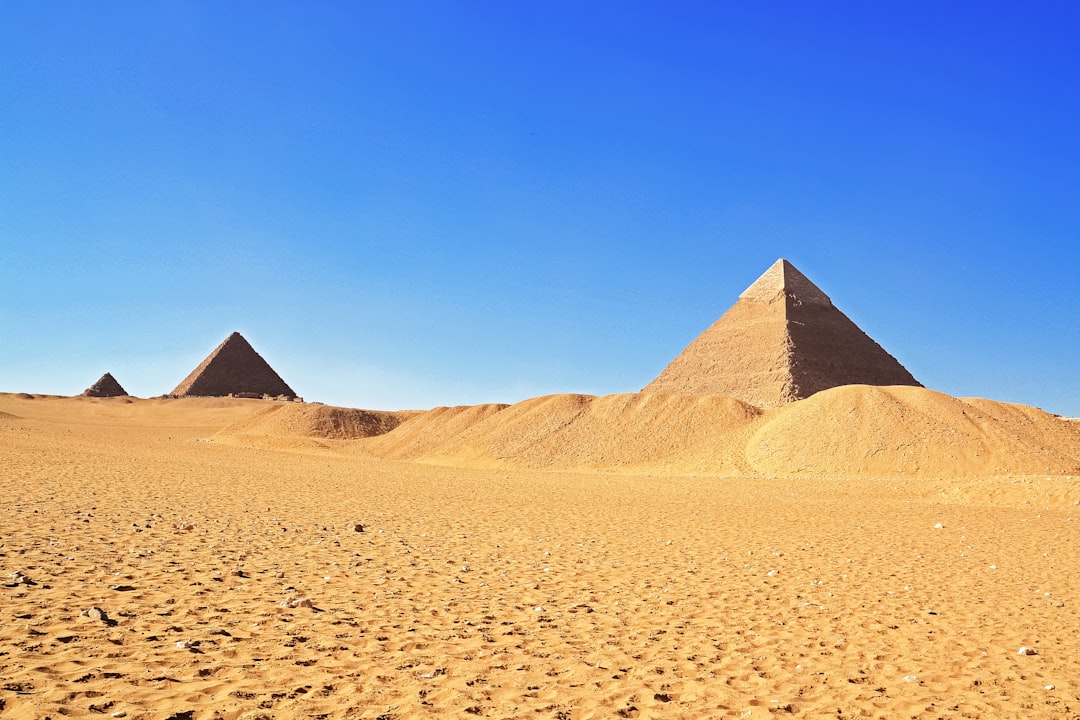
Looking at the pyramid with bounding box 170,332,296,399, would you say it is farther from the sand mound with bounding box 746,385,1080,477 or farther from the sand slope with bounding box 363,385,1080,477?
the sand mound with bounding box 746,385,1080,477

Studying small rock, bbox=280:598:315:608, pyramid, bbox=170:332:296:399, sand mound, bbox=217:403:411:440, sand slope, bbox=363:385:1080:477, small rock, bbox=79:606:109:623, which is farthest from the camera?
pyramid, bbox=170:332:296:399

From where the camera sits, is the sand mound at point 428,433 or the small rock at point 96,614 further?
the sand mound at point 428,433

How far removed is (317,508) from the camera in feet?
49.9

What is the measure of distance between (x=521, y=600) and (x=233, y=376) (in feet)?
307

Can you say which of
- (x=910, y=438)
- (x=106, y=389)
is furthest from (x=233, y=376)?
(x=910, y=438)

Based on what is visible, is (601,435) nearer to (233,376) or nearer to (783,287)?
(783,287)

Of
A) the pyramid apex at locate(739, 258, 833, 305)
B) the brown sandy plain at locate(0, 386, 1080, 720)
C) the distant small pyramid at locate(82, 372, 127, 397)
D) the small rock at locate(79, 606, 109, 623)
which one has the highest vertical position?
the pyramid apex at locate(739, 258, 833, 305)

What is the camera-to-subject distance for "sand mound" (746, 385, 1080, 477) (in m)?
28.9

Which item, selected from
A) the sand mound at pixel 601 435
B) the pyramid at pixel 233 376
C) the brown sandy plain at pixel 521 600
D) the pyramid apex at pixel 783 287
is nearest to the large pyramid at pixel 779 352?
the pyramid apex at pixel 783 287

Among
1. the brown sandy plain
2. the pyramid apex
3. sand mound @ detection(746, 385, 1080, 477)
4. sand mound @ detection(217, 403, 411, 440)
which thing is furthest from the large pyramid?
the brown sandy plain

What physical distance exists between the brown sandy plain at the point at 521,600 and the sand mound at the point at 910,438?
7.79m

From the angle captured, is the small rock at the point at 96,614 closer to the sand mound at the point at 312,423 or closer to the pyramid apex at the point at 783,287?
the sand mound at the point at 312,423

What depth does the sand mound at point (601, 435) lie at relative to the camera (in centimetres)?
3594

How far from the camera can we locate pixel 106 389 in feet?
318
